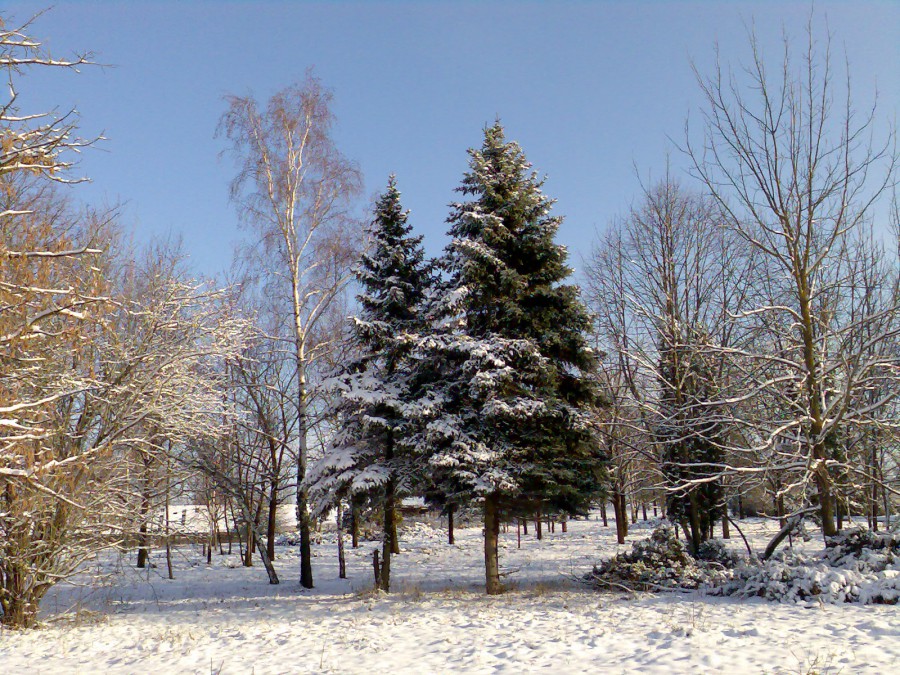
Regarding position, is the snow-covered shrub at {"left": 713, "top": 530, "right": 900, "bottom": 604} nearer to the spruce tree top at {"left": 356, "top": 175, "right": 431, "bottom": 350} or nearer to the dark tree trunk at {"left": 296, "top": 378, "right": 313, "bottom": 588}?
the spruce tree top at {"left": 356, "top": 175, "right": 431, "bottom": 350}

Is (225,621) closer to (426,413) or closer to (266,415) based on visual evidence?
(426,413)

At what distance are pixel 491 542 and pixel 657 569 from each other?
3657 mm

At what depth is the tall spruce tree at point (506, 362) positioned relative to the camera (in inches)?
495

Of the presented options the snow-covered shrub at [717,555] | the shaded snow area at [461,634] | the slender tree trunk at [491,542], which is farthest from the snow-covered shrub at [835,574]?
the slender tree trunk at [491,542]

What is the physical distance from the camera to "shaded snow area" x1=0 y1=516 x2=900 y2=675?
6.76 metres

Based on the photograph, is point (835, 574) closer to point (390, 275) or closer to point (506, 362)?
point (506, 362)

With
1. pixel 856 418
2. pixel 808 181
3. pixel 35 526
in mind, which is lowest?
pixel 35 526

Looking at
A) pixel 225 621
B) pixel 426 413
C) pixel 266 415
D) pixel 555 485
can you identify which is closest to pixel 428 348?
pixel 426 413

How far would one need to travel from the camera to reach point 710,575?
1195 cm

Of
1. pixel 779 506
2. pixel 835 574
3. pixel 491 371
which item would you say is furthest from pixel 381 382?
pixel 779 506

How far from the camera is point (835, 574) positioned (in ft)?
30.8

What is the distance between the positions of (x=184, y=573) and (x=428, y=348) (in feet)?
49.2

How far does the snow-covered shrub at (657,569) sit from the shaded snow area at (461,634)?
633 mm

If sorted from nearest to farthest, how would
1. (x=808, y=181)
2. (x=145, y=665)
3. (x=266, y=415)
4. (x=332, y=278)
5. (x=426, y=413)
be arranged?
(x=145, y=665) < (x=808, y=181) < (x=426, y=413) < (x=332, y=278) < (x=266, y=415)
